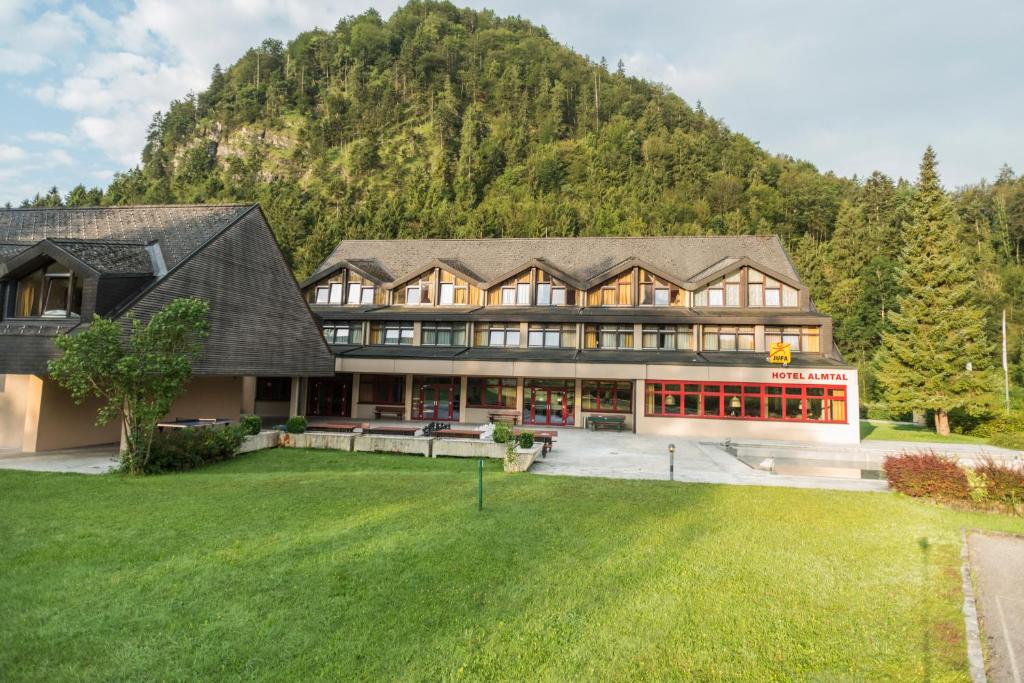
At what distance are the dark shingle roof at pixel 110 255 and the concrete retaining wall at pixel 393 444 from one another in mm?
9135

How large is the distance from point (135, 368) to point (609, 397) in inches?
833

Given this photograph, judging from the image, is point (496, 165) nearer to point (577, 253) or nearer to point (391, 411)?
point (577, 253)

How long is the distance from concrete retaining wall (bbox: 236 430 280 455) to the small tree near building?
3.59m

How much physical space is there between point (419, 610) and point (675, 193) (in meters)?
83.2

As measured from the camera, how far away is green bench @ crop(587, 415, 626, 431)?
26.3 metres

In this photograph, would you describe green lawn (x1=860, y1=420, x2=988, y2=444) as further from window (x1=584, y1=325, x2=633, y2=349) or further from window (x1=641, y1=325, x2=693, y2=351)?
window (x1=584, y1=325, x2=633, y2=349)

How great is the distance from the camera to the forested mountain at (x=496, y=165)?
60.1 m

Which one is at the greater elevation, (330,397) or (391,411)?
(330,397)

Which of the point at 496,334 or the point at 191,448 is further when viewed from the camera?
the point at 496,334

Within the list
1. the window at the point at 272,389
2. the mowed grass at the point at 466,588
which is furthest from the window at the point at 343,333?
the mowed grass at the point at 466,588

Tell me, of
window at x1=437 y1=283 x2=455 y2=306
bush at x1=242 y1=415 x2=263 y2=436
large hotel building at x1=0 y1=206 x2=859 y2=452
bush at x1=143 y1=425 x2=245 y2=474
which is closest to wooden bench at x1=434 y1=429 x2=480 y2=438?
bush at x1=242 y1=415 x2=263 y2=436

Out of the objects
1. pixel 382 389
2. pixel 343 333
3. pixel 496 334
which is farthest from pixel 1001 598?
pixel 343 333

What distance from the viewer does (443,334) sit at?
1206 inches

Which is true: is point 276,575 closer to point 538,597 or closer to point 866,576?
point 538,597
